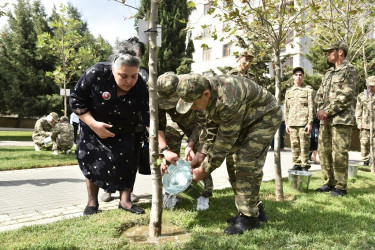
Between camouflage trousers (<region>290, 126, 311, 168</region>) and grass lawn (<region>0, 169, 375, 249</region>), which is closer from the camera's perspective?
grass lawn (<region>0, 169, 375, 249</region>)

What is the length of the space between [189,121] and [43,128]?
8313 mm

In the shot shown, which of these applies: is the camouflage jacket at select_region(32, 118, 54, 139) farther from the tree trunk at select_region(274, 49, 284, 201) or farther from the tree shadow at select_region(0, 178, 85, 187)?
the tree trunk at select_region(274, 49, 284, 201)

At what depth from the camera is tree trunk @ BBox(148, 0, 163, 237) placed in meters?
3.01

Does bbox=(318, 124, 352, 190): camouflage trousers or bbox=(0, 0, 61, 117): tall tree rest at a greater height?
bbox=(0, 0, 61, 117): tall tree

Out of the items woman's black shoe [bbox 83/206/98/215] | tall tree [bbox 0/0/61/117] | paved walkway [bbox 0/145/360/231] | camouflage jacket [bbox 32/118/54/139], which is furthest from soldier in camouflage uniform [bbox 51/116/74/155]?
tall tree [bbox 0/0/61/117]

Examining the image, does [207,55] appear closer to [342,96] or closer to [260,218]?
[342,96]

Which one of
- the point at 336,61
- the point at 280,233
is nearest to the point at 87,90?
the point at 280,233

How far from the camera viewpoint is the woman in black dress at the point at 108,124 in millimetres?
3830

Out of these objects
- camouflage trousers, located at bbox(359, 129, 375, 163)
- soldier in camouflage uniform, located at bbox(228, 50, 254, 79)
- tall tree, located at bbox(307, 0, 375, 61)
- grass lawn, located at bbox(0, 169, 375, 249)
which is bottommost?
grass lawn, located at bbox(0, 169, 375, 249)

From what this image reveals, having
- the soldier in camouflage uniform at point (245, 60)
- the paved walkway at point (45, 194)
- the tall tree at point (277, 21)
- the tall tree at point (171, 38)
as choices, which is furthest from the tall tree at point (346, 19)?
the tall tree at point (171, 38)

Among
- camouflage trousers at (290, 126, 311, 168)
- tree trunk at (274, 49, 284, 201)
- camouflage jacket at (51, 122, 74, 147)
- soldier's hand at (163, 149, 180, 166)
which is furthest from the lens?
camouflage jacket at (51, 122, 74, 147)

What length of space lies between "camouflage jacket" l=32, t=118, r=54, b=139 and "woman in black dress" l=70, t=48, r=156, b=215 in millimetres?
7358

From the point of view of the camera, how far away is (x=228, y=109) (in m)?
2.86

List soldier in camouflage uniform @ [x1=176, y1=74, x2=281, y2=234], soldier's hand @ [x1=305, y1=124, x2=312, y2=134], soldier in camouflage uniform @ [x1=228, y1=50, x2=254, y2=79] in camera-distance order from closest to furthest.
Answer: soldier in camouflage uniform @ [x1=176, y1=74, x2=281, y2=234], soldier in camouflage uniform @ [x1=228, y1=50, x2=254, y2=79], soldier's hand @ [x1=305, y1=124, x2=312, y2=134]
